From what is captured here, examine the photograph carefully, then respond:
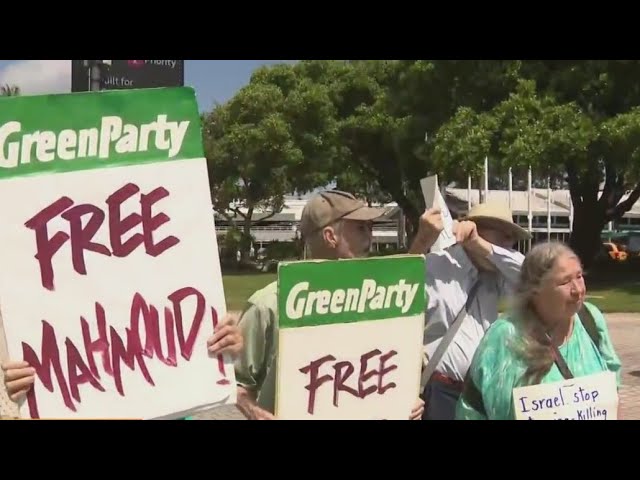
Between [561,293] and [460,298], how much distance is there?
73cm

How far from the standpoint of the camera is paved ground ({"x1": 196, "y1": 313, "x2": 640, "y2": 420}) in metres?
6.95

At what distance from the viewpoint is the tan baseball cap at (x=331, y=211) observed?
2.88 m

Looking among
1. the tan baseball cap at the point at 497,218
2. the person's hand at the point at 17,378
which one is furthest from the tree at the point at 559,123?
the person's hand at the point at 17,378

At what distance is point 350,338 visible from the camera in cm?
250

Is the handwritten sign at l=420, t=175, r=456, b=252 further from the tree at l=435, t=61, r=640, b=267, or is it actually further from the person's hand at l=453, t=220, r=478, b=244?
the tree at l=435, t=61, r=640, b=267

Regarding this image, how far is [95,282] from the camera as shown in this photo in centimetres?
219

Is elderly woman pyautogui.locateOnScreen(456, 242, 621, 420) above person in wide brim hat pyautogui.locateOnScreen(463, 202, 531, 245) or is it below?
below

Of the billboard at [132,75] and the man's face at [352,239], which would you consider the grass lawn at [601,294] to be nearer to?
the billboard at [132,75]

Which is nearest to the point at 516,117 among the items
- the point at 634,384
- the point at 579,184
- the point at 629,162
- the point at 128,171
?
the point at 629,162

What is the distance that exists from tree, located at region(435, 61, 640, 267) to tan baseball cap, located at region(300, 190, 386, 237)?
14898 millimetres

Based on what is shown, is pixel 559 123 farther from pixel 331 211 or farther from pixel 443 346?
pixel 331 211

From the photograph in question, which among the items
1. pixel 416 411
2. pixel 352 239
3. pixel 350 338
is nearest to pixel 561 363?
pixel 416 411

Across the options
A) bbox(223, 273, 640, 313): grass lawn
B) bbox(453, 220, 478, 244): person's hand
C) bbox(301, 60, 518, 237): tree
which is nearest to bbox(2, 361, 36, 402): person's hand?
bbox(453, 220, 478, 244): person's hand

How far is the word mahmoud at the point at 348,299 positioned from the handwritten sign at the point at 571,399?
440mm
